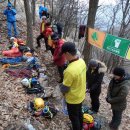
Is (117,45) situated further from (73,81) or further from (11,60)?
(73,81)

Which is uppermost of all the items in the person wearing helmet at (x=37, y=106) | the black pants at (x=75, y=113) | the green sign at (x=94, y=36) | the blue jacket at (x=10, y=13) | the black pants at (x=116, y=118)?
the blue jacket at (x=10, y=13)

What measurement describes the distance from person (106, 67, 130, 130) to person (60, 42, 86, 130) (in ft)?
3.97

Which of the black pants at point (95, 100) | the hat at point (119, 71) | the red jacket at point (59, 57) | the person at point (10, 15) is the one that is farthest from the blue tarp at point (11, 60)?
the hat at point (119, 71)

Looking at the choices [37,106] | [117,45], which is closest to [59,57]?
[117,45]

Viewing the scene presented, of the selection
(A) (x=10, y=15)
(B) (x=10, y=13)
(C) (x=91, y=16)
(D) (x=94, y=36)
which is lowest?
(D) (x=94, y=36)

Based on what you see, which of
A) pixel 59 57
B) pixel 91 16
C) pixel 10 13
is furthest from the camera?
pixel 10 13

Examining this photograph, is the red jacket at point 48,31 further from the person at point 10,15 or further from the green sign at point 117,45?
the person at point 10,15

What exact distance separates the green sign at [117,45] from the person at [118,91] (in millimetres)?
2709

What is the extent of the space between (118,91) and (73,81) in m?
1.87

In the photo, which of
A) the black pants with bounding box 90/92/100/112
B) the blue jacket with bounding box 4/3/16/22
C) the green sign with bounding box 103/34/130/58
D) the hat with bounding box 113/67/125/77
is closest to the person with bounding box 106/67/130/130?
the hat with bounding box 113/67/125/77

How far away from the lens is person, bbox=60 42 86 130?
470 cm

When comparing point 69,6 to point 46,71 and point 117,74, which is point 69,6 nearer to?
point 46,71

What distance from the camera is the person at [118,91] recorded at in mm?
5992

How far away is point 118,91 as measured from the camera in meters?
6.30
